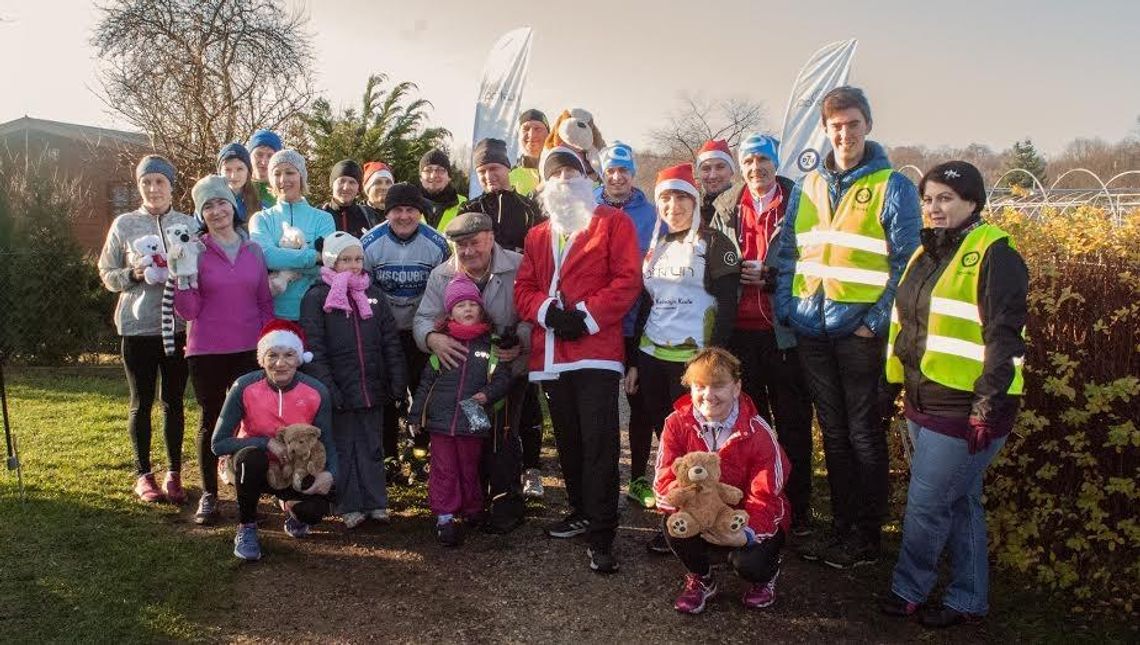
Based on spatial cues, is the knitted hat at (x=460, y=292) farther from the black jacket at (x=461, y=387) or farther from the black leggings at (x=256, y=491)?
the black leggings at (x=256, y=491)

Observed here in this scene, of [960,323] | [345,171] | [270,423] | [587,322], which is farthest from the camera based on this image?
[345,171]

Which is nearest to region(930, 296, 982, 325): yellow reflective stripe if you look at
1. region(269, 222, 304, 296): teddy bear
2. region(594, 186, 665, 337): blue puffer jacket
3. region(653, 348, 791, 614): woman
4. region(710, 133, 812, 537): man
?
region(653, 348, 791, 614): woman

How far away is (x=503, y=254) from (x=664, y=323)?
3.55 ft

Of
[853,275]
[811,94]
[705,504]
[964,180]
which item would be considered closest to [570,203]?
[853,275]

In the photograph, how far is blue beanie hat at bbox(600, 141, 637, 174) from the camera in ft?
16.3

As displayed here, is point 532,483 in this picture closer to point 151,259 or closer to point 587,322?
point 587,322

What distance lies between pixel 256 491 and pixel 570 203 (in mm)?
2316

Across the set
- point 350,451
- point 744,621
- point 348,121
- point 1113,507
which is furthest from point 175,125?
point 1113,507

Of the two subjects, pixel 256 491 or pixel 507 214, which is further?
pixel 507 214

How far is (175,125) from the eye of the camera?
1333 cm

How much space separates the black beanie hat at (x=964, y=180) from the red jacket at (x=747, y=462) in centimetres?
135

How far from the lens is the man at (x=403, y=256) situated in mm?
5129

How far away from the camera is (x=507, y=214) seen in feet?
17.2

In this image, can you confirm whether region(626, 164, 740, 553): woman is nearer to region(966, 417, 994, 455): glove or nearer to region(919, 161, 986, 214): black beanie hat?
region(919, 161, 986, 214): black beanie hat
